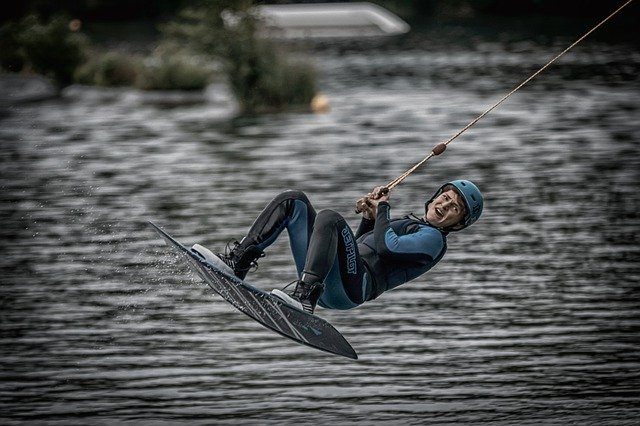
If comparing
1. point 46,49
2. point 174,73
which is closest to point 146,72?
point 174,73

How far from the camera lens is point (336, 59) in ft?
172

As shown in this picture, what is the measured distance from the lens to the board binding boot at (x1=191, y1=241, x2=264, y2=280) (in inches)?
398

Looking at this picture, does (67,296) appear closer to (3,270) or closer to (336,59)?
(3,270)

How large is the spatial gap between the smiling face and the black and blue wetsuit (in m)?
0.08

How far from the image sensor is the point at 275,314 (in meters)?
9.87

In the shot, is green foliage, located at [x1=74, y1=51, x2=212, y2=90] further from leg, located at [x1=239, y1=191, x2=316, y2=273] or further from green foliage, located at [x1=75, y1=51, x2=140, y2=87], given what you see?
leg, located at [x1=239, y1=191, x2=316, y2=273]

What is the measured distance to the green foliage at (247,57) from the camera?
35312 millimetres

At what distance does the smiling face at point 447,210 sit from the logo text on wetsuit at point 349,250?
0.62 metres

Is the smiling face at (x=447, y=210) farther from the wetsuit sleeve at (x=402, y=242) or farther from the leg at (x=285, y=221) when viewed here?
Answer: the leg at (x=285, y=221)

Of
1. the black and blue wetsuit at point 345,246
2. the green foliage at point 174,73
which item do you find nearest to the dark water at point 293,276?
the black and blue wetsuit at point 345,246

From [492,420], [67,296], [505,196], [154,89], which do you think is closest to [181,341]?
[67,296]

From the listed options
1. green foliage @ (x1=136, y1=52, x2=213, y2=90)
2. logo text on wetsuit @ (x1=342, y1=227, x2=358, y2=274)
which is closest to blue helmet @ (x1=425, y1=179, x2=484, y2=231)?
logo text on wetsuit @ (x1=342, y1=227, x2=358, y2=274)

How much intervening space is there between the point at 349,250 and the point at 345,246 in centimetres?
4

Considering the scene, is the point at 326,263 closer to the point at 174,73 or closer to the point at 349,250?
the point at 349,250
